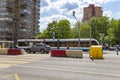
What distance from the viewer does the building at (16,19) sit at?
101 m

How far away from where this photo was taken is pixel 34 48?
50625 mm

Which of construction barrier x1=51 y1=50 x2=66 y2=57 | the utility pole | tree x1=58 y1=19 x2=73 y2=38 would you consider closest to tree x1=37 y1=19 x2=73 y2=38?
tree x1=58 y1=19 x2=73 y2=38

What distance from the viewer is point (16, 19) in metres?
107

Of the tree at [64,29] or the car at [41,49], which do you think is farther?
the tree at [64,29]

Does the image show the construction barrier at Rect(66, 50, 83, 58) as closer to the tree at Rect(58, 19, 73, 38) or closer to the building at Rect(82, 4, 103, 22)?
the tree at Rect(58, 19, 73, 38)

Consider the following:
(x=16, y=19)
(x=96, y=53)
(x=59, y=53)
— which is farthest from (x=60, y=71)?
(x=16, y=19)

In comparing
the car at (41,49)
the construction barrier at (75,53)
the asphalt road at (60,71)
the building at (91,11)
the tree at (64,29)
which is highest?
the building at (91,11)

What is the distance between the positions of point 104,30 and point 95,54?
7130cm

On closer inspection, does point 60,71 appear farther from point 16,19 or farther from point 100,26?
point 16,19

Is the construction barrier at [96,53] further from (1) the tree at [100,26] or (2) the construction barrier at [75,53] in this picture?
(1) the tree at [100,26]

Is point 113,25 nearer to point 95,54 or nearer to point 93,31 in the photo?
point 93,31

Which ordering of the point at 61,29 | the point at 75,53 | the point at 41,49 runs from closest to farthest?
the point at 75,53
the point at 41,49
the point at 61,29

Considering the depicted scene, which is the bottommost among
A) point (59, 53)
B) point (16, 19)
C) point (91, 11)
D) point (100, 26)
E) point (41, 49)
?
point (59, 53)

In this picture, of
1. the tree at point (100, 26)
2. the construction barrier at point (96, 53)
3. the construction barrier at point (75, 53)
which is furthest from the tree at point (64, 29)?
the construction barrier at point (96, 53)
